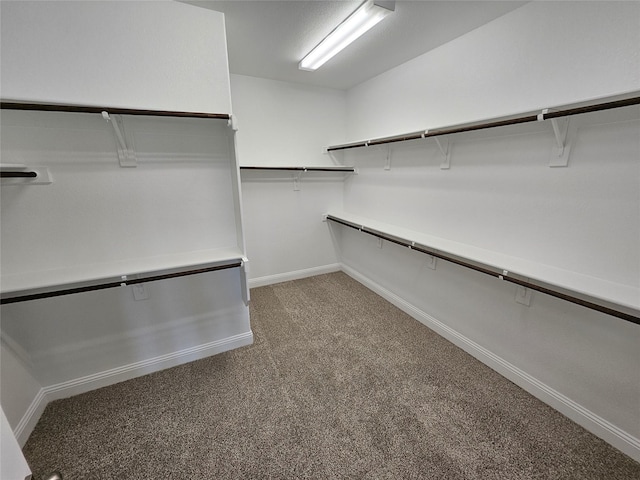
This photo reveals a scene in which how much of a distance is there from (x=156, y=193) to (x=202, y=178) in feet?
1.02

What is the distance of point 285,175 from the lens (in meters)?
3.17

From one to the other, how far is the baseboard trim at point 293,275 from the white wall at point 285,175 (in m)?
0.01

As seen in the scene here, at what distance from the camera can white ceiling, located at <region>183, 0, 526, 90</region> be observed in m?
1.63

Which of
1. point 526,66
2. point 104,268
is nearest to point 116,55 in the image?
point 104,268

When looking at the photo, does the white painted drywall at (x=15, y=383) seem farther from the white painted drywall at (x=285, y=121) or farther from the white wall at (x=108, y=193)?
the white painted drywall at (x=285, y=121)

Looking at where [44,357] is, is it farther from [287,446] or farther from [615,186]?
[615,186]

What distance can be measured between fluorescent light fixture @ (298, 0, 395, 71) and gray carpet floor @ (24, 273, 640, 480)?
92.2 inches

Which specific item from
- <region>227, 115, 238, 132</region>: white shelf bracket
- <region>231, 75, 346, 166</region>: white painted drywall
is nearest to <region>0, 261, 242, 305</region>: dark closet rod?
<region>227, 115, 238, 132</region>: white shelf bracket

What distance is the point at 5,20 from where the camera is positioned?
4.40 feet

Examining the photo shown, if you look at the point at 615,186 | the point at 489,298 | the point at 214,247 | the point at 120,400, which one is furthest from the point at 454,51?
the point at 120,400

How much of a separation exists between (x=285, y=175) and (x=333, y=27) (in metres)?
1.57

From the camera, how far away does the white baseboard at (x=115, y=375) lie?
5.13 ft

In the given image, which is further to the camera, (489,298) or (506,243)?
(489,298)

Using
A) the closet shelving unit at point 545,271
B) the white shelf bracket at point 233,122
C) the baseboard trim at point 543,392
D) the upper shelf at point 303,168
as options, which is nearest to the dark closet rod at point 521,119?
the closet shelving unit at point 545,271
